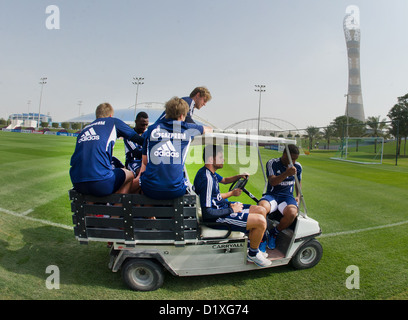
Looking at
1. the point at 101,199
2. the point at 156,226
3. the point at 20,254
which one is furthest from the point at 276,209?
the point at 20,254

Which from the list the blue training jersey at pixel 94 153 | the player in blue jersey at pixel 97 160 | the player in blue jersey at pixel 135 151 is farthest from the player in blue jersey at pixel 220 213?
the player in blue jersey at pixel 135 151

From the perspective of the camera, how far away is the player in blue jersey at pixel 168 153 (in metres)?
3.02

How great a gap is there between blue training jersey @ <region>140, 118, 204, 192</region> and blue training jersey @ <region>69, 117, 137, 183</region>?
45 cm

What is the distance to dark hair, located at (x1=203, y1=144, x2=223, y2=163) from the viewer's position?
11.4 feet

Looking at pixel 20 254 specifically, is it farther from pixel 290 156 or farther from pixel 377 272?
pixel 377 272

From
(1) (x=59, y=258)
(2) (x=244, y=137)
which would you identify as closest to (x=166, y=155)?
(2) (x=244, y=137)

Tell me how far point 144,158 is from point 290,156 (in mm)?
2013

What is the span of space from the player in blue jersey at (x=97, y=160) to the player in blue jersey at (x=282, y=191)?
1980 millimetres

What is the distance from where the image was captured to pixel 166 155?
10.0ft

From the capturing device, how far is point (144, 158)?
3.65m

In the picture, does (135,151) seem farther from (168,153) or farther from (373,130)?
(373,130)

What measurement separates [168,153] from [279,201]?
2004mm
